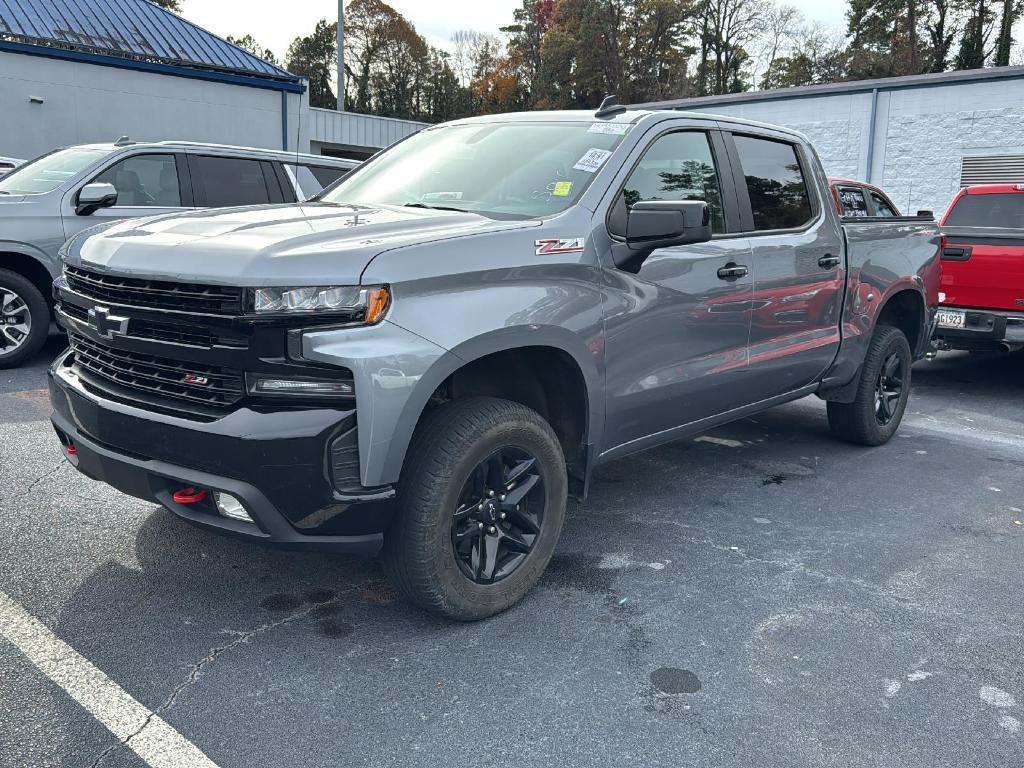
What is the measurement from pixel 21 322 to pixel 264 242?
525 centimetres

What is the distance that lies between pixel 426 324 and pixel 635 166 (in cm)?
143

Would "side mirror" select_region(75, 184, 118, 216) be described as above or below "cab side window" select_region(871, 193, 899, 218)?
below

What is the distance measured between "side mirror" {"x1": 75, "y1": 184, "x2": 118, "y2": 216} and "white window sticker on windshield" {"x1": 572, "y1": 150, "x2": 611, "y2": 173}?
4.26 metres

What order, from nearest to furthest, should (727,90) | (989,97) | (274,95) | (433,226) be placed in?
(433,226) → (989,97) → (274,95) → (727,90)

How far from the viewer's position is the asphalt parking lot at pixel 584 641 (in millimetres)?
2613

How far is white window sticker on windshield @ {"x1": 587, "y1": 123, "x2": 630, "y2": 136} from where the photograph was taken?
13.0 ft

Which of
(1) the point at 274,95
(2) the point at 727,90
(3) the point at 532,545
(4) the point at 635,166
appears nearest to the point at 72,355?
(3) the point at 532,545

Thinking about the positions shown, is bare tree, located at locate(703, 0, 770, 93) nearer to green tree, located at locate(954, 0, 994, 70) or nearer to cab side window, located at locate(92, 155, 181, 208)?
green tree, located at locate(954, 0, 994, 70)

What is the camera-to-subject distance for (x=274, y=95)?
1988 cm

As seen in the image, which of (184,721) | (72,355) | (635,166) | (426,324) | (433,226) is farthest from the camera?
(635,166)

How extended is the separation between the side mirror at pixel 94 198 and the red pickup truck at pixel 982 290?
6804 millimetres

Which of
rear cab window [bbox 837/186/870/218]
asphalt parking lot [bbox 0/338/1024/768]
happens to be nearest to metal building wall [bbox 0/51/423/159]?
rear cab window [bbox 837/186/870/218]

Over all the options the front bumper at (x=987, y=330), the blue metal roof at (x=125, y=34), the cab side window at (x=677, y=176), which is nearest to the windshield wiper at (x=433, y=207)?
the cab side window at (x=677, y=176)

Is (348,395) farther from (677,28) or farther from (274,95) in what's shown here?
(677,28)
